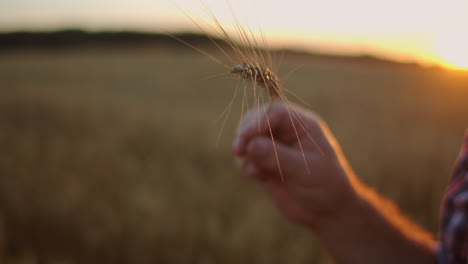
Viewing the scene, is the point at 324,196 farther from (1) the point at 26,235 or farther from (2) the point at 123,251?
(1) the point at 26,235

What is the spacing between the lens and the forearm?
106 cm

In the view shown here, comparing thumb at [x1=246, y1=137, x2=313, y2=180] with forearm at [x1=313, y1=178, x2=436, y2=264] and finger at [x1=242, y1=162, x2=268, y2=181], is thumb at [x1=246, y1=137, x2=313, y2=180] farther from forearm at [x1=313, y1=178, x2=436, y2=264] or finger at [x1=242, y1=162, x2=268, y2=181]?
forearm at [x1=313, y1=178, x2=436, y2=264]

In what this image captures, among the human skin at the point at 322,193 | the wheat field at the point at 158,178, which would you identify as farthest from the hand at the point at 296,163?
the wheat field at the point at 158,178

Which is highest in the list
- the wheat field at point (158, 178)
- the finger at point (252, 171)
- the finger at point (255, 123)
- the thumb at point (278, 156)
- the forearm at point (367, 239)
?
the finger at point (255, 123)

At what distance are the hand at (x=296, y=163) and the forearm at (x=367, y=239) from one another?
4cm

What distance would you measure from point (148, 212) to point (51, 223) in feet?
1.52

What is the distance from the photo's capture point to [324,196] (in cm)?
100

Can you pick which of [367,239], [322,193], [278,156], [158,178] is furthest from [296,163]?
[158,178]

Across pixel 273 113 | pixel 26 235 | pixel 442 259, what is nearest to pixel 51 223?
pixel 26 235

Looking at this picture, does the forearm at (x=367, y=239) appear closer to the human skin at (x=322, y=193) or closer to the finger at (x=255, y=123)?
the human skin at (x=322, y=193)

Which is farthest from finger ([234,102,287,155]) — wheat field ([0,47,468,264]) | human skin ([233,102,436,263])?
wheat field ([0,47,468,264])

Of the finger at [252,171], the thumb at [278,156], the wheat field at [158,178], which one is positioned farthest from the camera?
the wheat field at [158,178]

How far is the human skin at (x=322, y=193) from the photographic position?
3.07 ft

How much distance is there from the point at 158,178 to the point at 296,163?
1.59m
